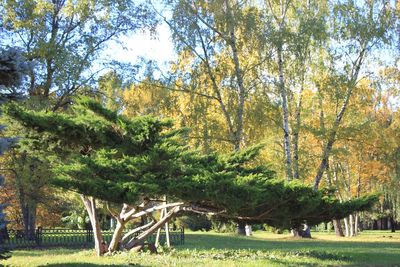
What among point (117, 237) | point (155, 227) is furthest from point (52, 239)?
point (155, 227)

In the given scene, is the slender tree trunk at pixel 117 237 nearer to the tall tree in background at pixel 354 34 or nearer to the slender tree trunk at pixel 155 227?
the slender tree trunk at pixel 155 227

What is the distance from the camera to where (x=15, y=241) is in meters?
18.4

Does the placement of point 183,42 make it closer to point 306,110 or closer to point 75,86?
point 75,86

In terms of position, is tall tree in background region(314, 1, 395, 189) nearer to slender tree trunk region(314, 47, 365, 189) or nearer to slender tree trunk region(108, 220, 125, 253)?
slender tree trunk region(314, 47, 365, 189)

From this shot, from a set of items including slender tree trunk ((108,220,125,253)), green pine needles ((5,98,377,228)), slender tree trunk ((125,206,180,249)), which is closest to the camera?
green pine needles ((5,98,377,228))

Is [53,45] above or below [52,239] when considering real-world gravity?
above

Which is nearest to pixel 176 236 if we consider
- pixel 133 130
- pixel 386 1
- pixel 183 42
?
pixel 183 42

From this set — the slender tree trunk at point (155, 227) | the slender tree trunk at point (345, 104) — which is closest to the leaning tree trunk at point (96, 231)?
the slender tree trunk at point (155, 227)

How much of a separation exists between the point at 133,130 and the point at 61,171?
2172mm

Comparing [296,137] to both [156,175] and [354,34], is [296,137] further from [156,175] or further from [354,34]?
[156,175]

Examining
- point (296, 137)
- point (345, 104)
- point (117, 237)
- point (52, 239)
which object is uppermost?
point (345, 104)

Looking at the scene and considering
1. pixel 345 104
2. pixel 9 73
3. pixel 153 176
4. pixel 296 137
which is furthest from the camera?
pixel 296 137

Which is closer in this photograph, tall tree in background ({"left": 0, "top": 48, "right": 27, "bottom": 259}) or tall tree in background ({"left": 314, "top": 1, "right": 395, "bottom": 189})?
tall tree in background ({"left": 0, "top": 48, "right": 27, "bottom": 259})

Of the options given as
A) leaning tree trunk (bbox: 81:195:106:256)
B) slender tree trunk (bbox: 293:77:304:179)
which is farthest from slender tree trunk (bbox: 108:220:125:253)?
slender tree trunk (bbox: 293:77:304:179)
